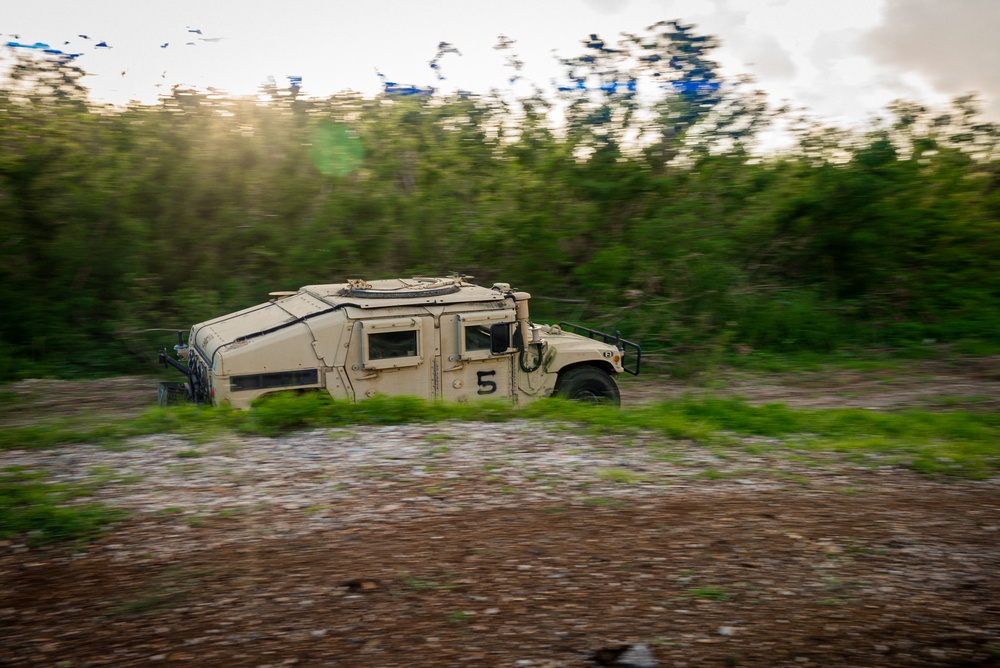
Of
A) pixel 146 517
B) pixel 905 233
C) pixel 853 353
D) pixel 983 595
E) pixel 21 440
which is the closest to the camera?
pixel 983 595

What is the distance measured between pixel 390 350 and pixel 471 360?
2.80 ft

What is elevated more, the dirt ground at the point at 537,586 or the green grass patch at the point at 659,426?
the green grass patch at the point at 659,426

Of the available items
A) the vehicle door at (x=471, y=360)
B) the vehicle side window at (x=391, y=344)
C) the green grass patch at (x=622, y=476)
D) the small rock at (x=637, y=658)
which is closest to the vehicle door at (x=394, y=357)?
the vehicle side window at (x=391, y=344)

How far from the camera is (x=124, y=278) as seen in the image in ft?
40.6

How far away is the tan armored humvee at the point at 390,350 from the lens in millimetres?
7691

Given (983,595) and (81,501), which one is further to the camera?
(81,501)

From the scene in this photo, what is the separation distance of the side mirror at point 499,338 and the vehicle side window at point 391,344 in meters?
0.81

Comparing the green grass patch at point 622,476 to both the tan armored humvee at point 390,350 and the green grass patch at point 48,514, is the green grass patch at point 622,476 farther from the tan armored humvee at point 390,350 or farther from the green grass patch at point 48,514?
the green grass patch at point 48,514

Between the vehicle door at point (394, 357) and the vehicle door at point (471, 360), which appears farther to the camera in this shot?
the vehicle door at point (471, 360)

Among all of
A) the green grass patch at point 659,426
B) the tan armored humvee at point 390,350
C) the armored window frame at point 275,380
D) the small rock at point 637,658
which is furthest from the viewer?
the tan armored humvee at point 390,350

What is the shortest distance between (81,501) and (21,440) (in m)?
2.04

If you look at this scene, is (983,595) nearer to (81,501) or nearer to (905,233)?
(81,501)

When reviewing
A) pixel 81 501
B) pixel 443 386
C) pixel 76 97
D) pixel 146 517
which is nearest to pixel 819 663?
pixel 146 517

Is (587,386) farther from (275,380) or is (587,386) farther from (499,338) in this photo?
(275,380)
